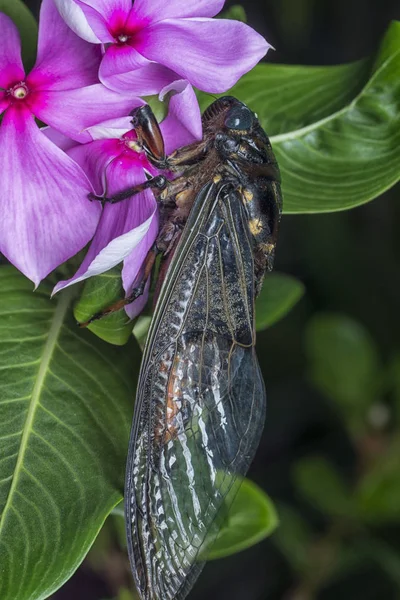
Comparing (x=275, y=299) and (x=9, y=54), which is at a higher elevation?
(x=9, y=54)

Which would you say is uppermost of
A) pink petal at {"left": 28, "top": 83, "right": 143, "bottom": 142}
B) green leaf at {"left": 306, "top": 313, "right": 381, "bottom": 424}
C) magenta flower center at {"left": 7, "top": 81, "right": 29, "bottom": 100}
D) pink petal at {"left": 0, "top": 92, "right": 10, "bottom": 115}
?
magenta flower center at {"left": 7, "top": 81, "right": 29, "bottom": 100}

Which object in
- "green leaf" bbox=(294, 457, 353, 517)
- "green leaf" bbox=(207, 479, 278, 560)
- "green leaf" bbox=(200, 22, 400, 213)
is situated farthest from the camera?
"green leaf" bbox=(294, 457, 353, 517)

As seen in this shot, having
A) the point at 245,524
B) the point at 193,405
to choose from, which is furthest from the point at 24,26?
the point at 245,524

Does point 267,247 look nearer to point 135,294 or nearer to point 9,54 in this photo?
point 135,294

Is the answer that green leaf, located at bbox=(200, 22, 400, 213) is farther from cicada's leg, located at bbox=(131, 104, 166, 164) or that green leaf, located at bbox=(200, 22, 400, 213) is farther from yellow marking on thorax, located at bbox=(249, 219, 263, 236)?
cicada's leg, located at bbox=(131, 104, 166, 164)

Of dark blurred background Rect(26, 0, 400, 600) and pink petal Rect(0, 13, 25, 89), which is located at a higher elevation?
pink petal Rect(0, 13, 25, 89)

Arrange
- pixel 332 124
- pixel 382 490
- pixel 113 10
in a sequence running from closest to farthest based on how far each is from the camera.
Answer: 1. pixel 113 10
2. pixel 332 124
3. pixel 382 490

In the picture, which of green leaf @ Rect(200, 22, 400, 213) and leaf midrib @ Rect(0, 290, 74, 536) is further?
green leaf @ Rect(200, 22, 400, 213)

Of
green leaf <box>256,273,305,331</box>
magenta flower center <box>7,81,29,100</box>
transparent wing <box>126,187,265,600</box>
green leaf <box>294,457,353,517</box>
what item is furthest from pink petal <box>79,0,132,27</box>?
green leaf <box>294,457,353,517</box>

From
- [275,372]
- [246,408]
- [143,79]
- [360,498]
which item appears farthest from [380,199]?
[143,79]
